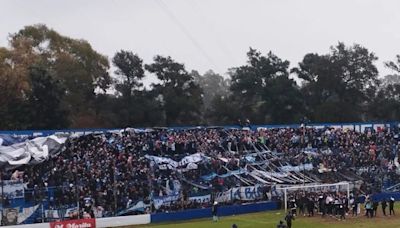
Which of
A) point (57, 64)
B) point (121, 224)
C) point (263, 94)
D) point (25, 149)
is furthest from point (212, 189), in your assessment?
point (57, 64)

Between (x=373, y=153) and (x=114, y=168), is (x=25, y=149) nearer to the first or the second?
(x=114, y=168)

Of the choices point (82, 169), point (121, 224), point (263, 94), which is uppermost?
point (263, 94)

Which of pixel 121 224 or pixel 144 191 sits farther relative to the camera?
pixel 144 191

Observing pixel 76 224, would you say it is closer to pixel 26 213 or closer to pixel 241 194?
pixel 26 213

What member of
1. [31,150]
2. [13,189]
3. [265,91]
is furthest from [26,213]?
[265,91]

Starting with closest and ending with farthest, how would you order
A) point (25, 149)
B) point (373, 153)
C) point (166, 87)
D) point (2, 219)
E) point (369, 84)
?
point (2, 219) → point (25, 149) → point (373, 153) → point (166, 87) → point (369, 84)

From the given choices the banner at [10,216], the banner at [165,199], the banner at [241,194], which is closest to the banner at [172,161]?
the banner at [165,199]

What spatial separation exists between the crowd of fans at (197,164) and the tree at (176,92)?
13.3 m

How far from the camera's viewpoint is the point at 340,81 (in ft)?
237

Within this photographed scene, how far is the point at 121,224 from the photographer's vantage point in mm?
39812

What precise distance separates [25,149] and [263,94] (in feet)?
112

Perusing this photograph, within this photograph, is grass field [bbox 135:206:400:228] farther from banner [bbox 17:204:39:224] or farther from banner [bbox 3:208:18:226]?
banner [bbox 3:208:18:226]

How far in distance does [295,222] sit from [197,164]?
11.9m

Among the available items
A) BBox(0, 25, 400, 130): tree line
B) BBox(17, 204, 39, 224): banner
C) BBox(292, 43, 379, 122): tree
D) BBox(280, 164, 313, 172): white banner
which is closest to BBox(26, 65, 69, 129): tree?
BBox(0, 25, 400, 130): tree line
